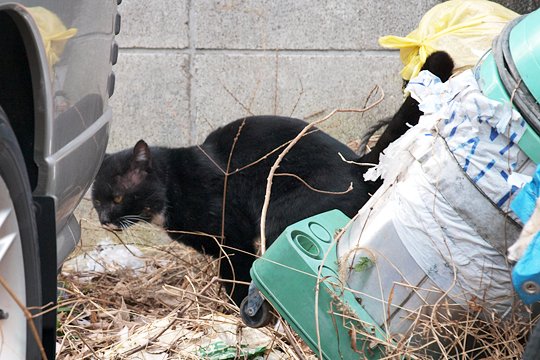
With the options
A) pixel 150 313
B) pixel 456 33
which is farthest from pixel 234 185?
pixel 456 33

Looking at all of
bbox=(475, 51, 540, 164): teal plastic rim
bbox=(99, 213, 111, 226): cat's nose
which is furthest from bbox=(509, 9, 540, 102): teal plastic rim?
bbox=(99, 213, 111, 226): cat's nose

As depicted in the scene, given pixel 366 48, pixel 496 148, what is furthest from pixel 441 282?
pixel 366 48

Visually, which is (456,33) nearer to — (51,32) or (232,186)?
(232,186)

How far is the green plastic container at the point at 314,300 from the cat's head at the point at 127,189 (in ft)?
6.46

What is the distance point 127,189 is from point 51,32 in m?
2.39

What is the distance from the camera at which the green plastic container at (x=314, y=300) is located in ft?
7.91

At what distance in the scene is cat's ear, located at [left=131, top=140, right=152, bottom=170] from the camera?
14.1ft

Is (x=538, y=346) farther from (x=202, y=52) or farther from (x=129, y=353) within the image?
(x=202, y=52)

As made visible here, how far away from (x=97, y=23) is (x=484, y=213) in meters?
1.25

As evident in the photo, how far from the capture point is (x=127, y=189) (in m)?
4.46

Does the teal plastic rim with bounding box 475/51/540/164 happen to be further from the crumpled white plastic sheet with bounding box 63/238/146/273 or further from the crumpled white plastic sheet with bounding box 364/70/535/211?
the crumpled white plastic sheet with bounding box 63/238/146/273

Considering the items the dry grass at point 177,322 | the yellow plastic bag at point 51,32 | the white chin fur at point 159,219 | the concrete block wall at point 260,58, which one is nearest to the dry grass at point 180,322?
the dry grass at point 177,322

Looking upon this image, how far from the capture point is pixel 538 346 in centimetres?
189

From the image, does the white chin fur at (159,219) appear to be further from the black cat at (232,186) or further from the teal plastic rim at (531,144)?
the teal plastic rim at (531,144)
